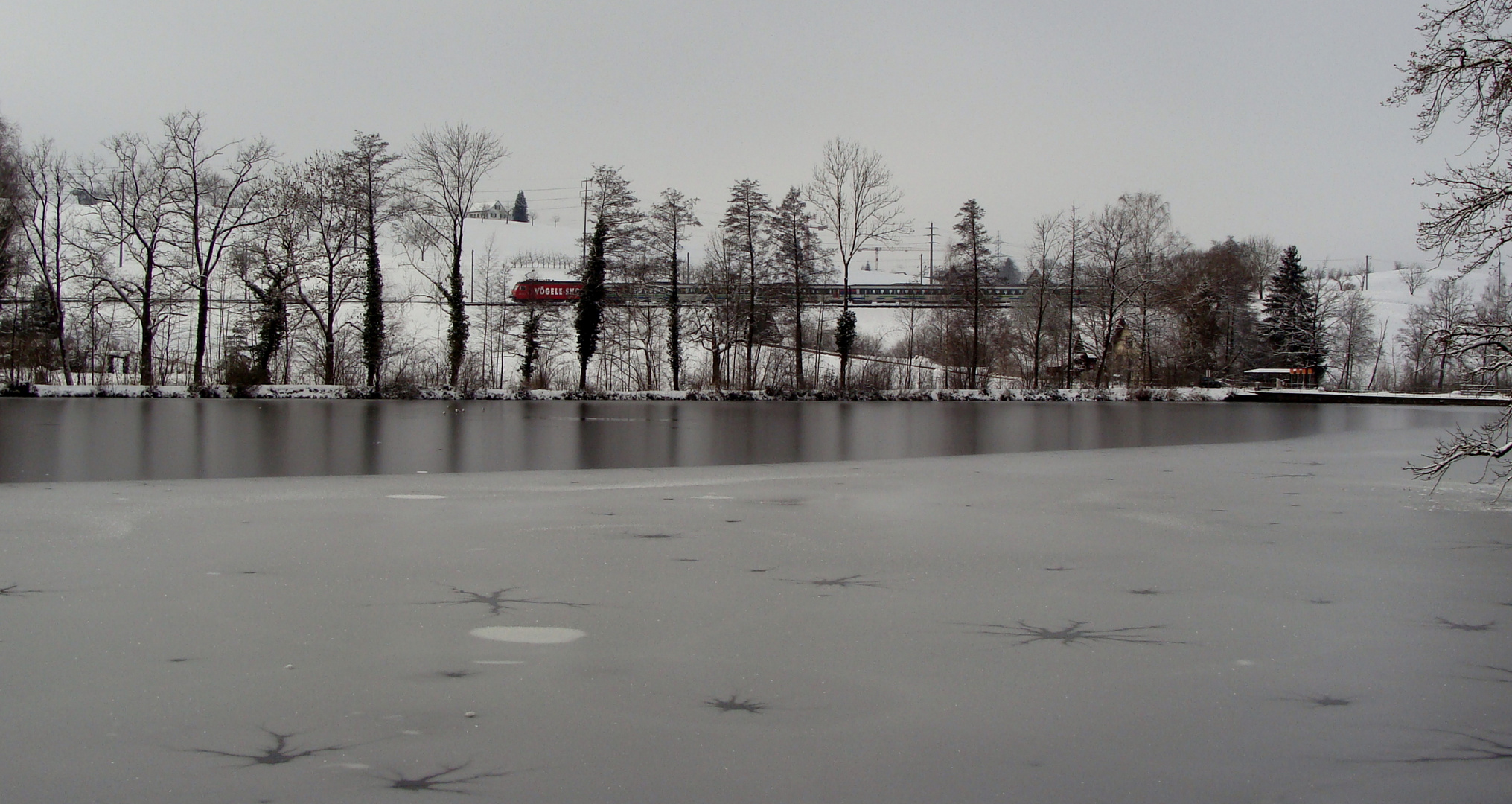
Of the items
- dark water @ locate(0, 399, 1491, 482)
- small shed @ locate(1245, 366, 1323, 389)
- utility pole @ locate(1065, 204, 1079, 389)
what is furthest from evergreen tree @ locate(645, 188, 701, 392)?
small shed @ locate(1245, 366, 1323, 389)

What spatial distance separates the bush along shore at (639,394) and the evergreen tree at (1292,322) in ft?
59.1

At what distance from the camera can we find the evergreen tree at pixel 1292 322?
2125 inches

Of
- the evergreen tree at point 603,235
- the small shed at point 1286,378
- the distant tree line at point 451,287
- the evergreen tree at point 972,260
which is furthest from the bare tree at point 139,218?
the small shed at point 1286,378

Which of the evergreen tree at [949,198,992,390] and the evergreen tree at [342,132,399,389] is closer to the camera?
the evergreen tree at [342,132,399,389]

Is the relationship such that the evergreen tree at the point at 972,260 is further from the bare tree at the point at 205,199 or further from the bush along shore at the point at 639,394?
the bare tree at the point at 205,199

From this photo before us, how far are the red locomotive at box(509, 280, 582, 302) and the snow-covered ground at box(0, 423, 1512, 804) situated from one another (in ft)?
125

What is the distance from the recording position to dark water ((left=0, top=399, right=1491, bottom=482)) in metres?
10.1

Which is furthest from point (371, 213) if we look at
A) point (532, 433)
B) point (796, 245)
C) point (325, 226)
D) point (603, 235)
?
point (532, 433)

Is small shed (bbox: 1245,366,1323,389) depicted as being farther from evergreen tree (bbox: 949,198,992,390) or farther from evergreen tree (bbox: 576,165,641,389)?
evergreen tree (bbox: 576,165,641,389)

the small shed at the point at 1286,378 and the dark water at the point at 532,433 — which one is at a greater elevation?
the small shed at the point at 1286,378

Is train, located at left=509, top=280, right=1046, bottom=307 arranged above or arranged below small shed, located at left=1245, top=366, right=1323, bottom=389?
above

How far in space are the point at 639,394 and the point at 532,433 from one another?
1722cm

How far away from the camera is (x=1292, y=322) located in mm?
54531

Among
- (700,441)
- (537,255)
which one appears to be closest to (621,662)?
(700,441)
